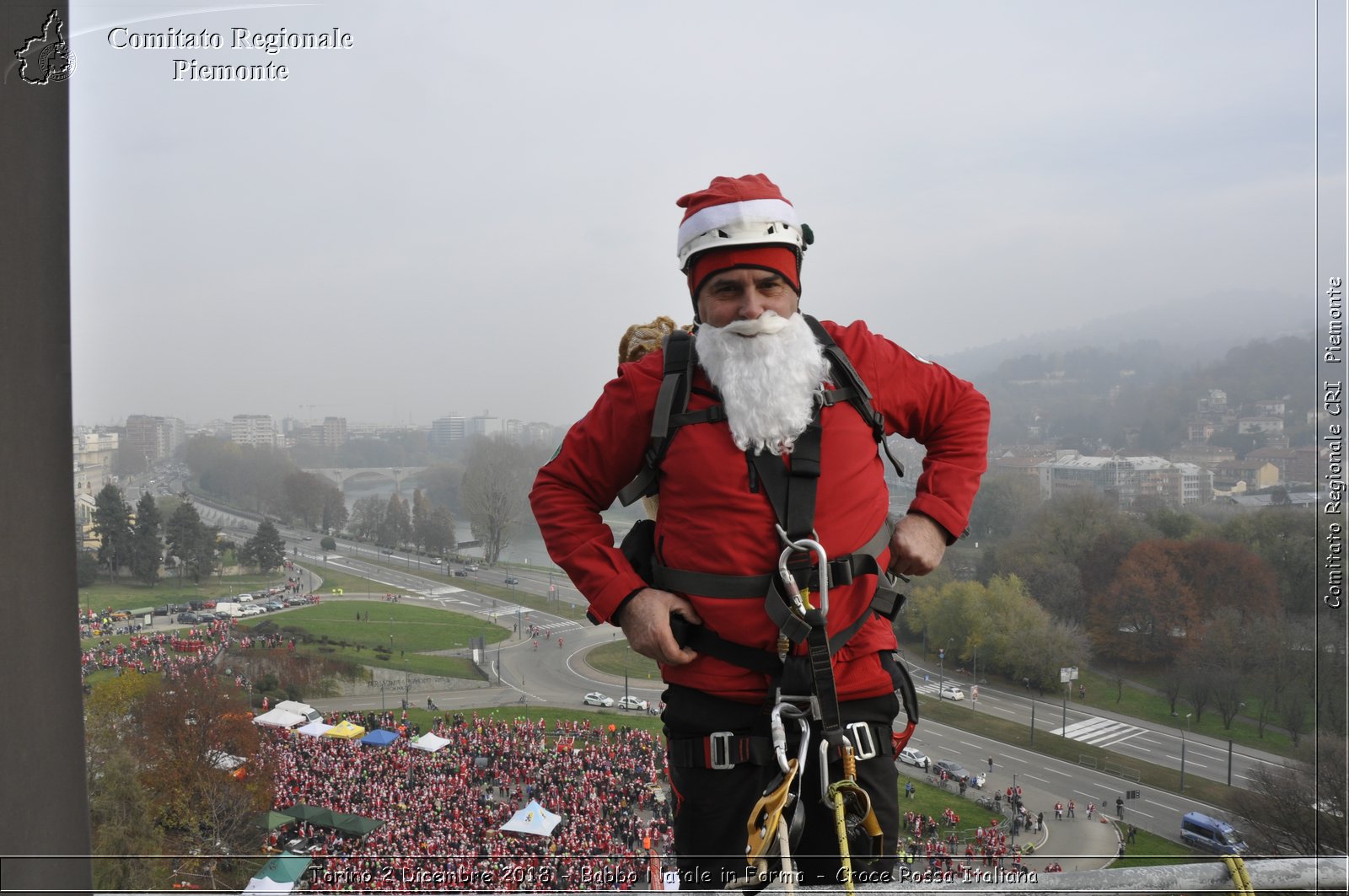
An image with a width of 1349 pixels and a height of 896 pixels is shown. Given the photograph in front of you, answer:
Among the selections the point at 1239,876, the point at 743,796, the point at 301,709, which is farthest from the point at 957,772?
the point at 301,709

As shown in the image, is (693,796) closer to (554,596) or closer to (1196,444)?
(1196,444)

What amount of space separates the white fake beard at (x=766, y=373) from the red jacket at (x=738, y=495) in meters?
0.04

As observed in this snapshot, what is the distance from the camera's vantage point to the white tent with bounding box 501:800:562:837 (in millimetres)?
15711

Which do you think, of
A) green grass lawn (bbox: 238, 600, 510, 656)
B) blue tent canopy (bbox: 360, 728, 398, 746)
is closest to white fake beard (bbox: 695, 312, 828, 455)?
blue tent canopy (bbox: 360, 728, 398, 746)

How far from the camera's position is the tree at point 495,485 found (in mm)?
32000

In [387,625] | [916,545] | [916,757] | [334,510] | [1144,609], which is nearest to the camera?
[916,545]

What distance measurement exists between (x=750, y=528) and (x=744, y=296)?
0.44 metres

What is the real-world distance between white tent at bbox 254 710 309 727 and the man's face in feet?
85.3

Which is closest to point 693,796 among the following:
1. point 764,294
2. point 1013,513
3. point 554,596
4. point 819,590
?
point 819,590

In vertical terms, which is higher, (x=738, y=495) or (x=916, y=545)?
(x=738, y=495)

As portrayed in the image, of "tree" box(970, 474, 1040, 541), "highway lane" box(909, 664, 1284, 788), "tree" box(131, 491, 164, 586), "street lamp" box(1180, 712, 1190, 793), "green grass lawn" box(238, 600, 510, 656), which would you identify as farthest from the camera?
"green grass lawn" box(238, 600, 510, 656)

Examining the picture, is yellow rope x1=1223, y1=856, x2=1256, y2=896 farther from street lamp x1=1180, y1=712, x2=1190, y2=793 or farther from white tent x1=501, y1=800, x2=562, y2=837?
street lamp x1=1180, y1=712, x2=1190, y2=793

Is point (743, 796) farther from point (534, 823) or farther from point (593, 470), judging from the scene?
point (534, 823)

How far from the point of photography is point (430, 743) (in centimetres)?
2173
